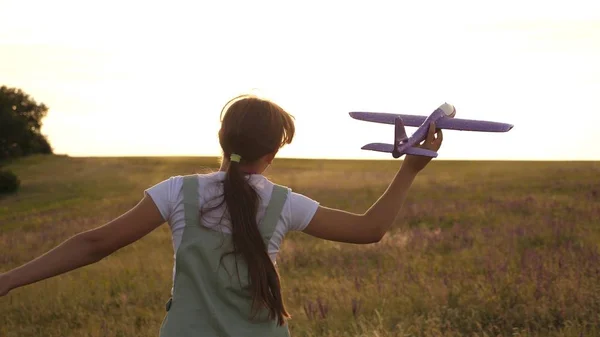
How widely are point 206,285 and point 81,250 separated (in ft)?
1.60

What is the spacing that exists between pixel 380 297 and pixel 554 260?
228cm

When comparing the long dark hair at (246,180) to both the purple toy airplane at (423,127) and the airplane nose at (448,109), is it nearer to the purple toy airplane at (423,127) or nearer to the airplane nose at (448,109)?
the purple toy airplane at (423,127)

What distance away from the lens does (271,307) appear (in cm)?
274

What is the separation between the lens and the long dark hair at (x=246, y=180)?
2.68 metres

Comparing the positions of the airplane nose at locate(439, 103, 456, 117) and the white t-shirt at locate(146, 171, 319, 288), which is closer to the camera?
the white t-shirt at locate(146, 171, 319, 288)

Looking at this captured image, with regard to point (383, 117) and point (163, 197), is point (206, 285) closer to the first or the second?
point (163, 197)

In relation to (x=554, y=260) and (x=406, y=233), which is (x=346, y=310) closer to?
(x=554, y=260)

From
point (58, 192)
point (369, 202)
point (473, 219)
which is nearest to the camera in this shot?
point (473, 219)

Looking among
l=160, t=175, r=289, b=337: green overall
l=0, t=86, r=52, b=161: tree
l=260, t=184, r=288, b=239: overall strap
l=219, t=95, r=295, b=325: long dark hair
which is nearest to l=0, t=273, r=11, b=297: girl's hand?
l=160, t=175, r=289, b=337: green overall

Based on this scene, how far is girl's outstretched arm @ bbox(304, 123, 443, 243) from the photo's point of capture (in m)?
2.82

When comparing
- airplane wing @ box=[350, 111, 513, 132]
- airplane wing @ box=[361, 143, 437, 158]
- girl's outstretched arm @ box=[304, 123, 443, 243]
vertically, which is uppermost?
airplane wing @ box=[350, 111, 513, 132]

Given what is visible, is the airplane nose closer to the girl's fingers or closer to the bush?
the girl's fingers

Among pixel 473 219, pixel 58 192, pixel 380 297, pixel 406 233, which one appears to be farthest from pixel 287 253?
pixel 58 192

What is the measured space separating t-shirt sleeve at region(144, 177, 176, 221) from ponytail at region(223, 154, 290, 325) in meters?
0.19
